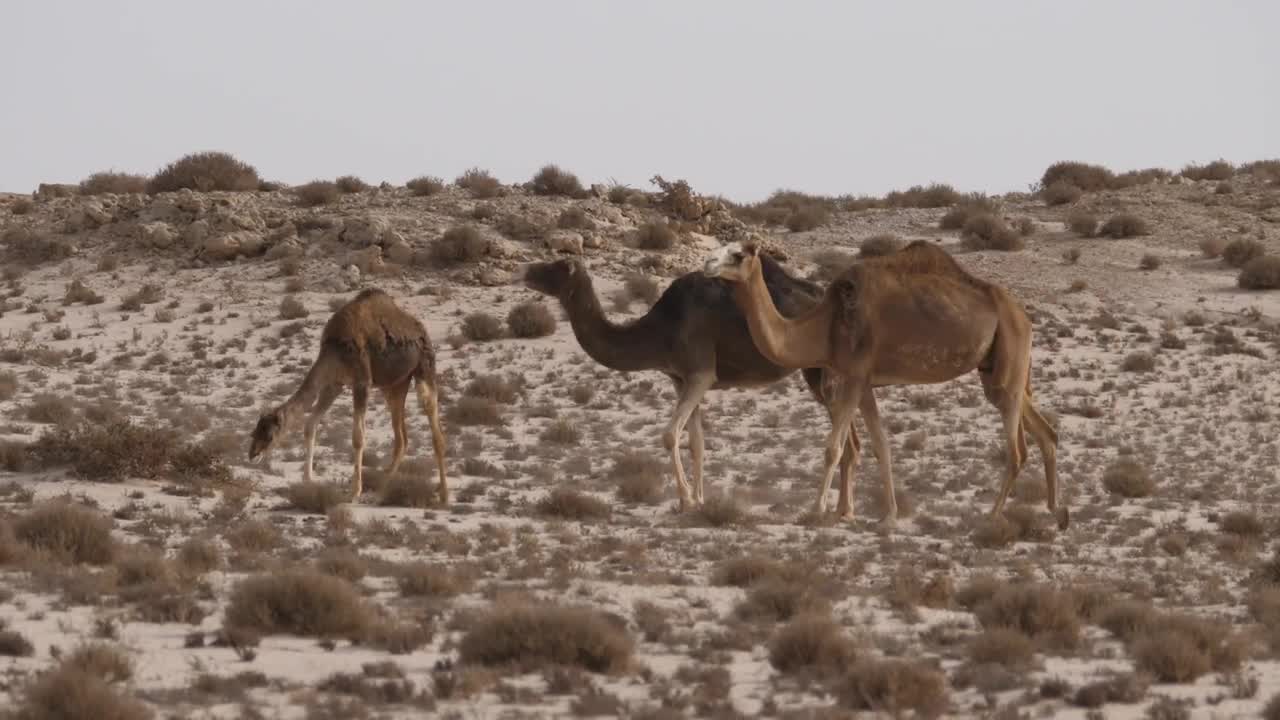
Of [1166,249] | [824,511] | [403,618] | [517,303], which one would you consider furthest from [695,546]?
[1166,249]

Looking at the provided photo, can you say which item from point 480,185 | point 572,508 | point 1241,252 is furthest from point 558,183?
point 572,508

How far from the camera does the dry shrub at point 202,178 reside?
39688 millimetres

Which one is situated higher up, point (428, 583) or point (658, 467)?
point (428, 583)

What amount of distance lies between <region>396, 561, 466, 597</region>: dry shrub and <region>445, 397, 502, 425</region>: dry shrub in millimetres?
12112

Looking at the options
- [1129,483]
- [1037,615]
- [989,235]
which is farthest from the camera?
[989,235]

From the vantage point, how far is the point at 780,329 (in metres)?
14.9

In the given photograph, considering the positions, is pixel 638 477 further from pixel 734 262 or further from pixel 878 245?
pixel 878 245

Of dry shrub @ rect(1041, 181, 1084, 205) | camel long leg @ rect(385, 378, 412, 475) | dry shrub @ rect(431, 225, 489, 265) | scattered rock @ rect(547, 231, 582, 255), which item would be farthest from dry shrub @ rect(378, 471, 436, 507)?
dry shrub @ rect(1041, 181, 1084, 205)

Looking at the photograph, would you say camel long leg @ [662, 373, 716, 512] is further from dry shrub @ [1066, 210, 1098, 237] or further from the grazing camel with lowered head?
dry shrub @ [1066, 210, 1098, 237]

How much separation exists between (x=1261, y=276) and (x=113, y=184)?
25.9 m

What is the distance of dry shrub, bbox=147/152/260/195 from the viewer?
39.7m

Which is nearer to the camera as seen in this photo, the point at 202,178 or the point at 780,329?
the point at 780,329

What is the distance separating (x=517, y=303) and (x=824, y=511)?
17711 mm

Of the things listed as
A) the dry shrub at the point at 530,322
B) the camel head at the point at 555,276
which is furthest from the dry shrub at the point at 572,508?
the dry shrub at the point at 530,322
